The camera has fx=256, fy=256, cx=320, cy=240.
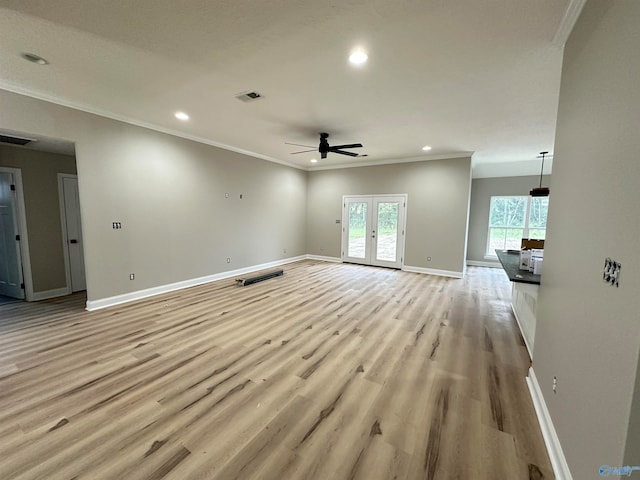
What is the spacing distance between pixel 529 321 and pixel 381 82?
3291mm

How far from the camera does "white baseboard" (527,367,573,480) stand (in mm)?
1452

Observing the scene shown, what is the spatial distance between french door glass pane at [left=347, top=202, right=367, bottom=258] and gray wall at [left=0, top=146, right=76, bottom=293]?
661cm

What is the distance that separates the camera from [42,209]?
4.62m

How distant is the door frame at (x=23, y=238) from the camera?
4.34 m

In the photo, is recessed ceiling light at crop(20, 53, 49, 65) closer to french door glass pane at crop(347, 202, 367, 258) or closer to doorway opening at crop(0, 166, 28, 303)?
doorway opening at crop(0, 166, 28, 303)

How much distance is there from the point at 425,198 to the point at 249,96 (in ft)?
16.8

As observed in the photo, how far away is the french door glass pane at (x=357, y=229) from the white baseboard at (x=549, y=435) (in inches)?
225

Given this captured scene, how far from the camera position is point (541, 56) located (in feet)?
7.97

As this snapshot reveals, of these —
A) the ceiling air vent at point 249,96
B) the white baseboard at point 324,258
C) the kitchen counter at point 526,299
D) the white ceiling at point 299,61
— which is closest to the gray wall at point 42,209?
the white ceiling at point 299,61

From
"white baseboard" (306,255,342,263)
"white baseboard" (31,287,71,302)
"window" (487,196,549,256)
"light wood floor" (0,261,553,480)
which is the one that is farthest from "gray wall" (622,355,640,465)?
"window" (487,196,549,256)

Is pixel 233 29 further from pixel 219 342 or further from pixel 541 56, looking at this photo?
pixel 219 342

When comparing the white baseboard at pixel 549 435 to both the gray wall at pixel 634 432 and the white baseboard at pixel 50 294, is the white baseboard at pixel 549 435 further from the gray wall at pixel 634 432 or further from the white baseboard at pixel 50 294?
the white baseboard at pixel 50 294

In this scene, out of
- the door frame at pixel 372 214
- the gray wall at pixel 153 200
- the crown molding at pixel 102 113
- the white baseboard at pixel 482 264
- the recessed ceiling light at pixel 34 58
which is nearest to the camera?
the recessed ceiling light at pixel 34 58

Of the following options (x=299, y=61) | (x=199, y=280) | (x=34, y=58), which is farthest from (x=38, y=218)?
(x=299, y=61)
